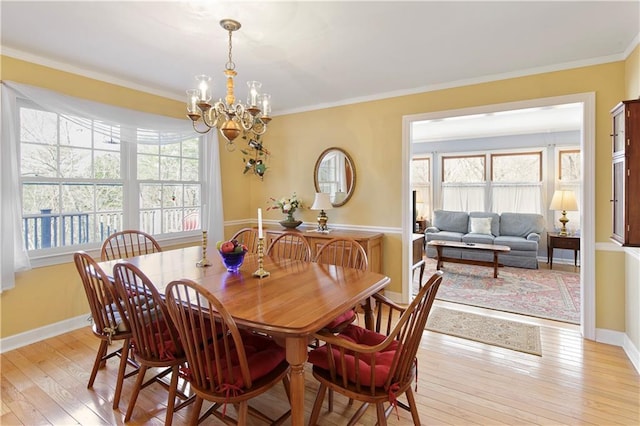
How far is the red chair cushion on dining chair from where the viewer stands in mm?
1566

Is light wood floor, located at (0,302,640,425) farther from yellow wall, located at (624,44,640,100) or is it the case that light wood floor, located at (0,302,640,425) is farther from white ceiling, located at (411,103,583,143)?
white ceiling, located at (411,103,583,143)

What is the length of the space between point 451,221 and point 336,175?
3.70 m

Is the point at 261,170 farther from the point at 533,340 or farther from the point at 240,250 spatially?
the point at 533,340

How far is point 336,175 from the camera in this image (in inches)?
171

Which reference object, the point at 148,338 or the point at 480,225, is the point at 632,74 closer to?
the point at 148,338

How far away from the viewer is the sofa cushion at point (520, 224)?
6.12 m

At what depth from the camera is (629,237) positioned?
226 centimetres

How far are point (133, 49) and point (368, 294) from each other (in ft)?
8.93

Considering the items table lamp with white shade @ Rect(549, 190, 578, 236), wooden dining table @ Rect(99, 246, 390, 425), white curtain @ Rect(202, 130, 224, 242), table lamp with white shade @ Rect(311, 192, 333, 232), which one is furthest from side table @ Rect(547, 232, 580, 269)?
white curtain @ Rect(202, 130, 224, 242)

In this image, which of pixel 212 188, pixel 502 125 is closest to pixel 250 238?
pixel 212 188

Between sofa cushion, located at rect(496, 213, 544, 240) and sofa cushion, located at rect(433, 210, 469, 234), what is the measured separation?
0.67 metres

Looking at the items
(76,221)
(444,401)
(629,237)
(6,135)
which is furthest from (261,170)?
(629,237)

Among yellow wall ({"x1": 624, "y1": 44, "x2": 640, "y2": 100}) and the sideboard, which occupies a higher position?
yellow wall ({"x1": 624, "y1": 44, "x2": 640, "y2": 100})

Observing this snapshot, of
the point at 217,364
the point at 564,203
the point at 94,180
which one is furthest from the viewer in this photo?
the point at 564,203
